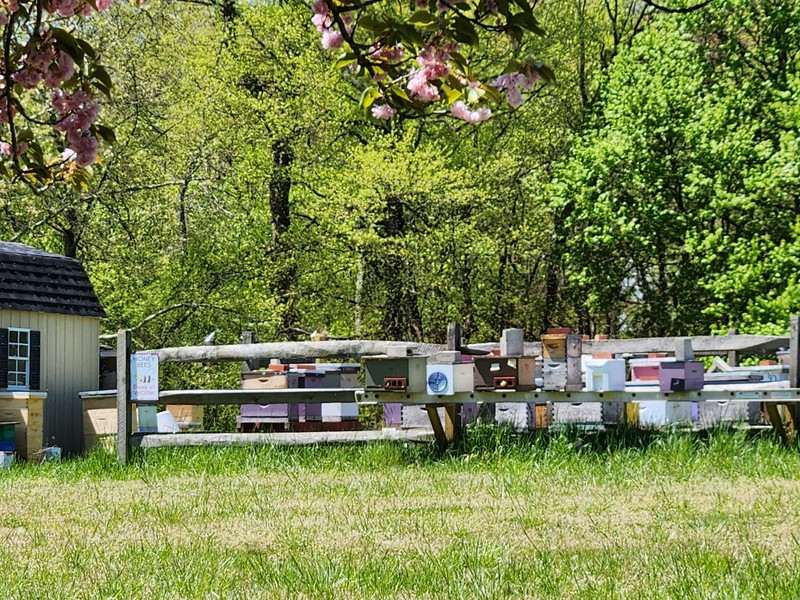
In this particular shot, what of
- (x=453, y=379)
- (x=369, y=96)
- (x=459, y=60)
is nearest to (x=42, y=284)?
(x=453, y=379)

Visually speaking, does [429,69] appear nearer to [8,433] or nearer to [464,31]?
[464,31]

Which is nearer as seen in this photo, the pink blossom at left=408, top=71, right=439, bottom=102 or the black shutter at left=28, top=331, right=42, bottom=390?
the pink blossom at left=408, top=71, right=439, bottom=102

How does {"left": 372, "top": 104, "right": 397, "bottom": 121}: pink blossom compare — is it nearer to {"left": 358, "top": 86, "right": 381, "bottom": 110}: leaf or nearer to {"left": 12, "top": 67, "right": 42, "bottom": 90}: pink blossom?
{"left": 358, "top": 86, "right": 381, "bottom": 110}: leaf

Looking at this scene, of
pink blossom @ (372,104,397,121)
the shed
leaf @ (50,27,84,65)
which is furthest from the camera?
the shed

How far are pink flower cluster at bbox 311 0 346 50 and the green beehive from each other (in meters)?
7.21

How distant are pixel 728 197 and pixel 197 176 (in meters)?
12.2

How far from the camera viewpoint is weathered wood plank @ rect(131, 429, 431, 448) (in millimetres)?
12633

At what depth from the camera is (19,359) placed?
638 inches

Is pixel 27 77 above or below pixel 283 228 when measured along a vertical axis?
below

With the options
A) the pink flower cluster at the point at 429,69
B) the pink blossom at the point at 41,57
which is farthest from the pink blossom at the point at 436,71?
the pink blossom at the point at 41,57

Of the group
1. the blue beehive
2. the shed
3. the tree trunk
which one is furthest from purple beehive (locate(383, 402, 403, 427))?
the tree trunk

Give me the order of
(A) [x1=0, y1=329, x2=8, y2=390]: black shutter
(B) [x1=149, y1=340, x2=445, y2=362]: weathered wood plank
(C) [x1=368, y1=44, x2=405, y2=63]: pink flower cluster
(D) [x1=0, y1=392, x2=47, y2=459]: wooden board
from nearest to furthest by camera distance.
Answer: (C) [x1=368, y1=44, x2=405, y2=63]: pink flower cluster
(B) [x1=149, y1=340, x2=445, y2=362]: weathered wood plank
(D) [x1=0, y1=392, x2=47, y2=459]: wooden board
(A) [x1=0, y1=329, x2=8, y2=390]: black shutter

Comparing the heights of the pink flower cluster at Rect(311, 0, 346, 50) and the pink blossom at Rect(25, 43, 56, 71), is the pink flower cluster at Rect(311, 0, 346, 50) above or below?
above

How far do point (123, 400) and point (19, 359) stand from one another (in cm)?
391
